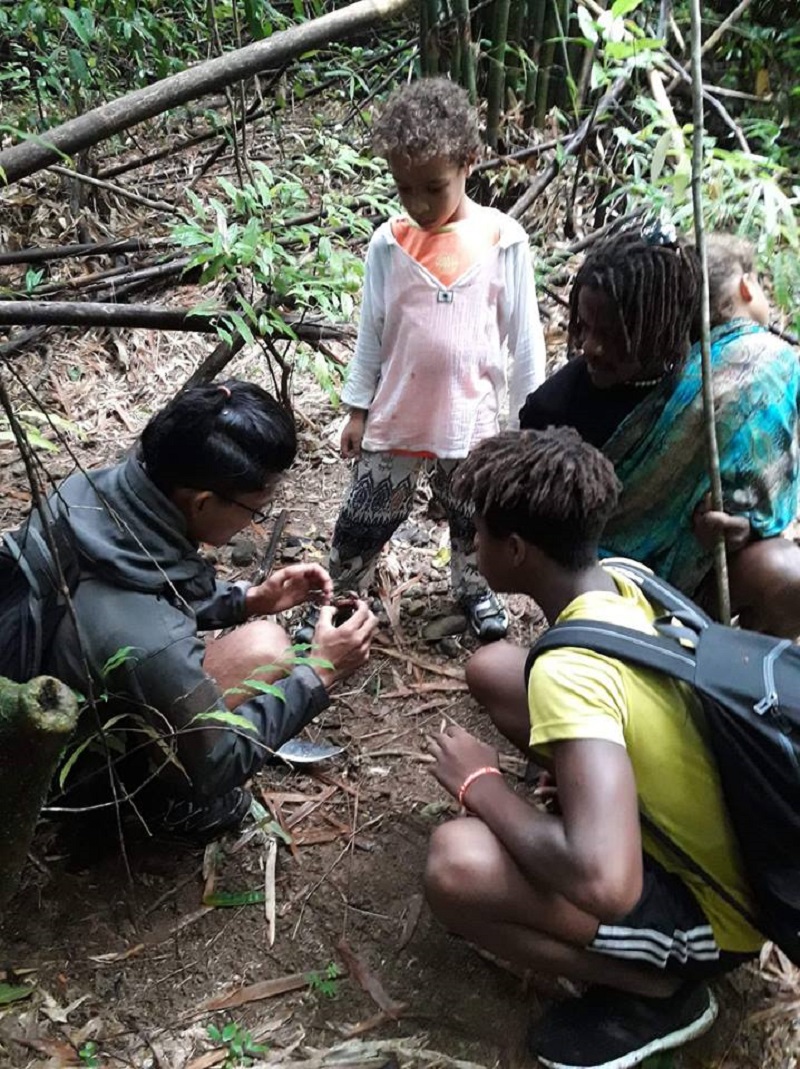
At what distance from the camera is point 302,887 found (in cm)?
238

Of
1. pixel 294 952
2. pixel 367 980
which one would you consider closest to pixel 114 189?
pixel 294 952

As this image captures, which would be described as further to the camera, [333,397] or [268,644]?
[333,397]

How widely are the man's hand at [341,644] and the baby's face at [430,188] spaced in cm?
122

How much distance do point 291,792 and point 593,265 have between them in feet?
5.60

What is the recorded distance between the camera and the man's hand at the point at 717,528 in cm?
215

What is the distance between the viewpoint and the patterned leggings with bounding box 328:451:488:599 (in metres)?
3.00

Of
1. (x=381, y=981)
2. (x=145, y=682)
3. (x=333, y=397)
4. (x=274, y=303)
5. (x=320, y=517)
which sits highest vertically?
(x=274, y=303)

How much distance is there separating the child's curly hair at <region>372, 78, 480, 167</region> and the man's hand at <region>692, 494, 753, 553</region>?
48.1 inches

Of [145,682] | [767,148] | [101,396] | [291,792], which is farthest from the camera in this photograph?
[767,148]

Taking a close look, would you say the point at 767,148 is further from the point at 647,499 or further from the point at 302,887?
the point at 302,887

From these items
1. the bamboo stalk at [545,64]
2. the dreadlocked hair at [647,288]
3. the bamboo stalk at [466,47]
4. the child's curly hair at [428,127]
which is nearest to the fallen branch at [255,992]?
the dreadlocked hair at [647,288]

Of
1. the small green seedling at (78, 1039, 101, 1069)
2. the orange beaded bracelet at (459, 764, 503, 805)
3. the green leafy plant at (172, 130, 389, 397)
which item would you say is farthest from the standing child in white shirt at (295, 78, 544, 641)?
the small green seedling at (78, 1039, 101, 1069)

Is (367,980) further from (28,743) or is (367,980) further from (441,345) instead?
(441,345)

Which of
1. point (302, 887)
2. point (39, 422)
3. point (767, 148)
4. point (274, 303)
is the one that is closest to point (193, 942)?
point (302, 887)
